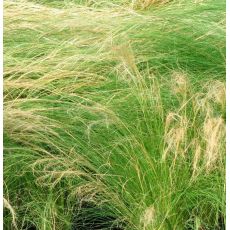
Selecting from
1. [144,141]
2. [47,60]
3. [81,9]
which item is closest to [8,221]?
[144,141]

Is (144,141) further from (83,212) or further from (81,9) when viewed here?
(81,9)

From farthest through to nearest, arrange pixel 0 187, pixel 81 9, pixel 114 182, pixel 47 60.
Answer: pixel 81 9 → pixel 47 60 → pixel 114 182 → pixel 0 187

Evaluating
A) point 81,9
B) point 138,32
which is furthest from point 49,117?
point 81,9

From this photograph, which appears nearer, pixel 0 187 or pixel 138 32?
pixel 0 187

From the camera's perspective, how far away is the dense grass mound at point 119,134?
182cm

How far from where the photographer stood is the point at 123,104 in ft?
6.70

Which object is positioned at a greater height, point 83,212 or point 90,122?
point 90,122

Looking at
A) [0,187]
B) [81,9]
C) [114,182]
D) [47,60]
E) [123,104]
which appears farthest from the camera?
[81,9]

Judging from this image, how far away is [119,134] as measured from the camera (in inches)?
76.1

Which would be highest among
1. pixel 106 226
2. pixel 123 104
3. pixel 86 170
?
pixel 123 104

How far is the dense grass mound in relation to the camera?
182cm

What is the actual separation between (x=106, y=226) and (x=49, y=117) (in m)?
0.40

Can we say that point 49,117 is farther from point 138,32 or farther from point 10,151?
point 138,32

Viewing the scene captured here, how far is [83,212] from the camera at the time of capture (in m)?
1.97
